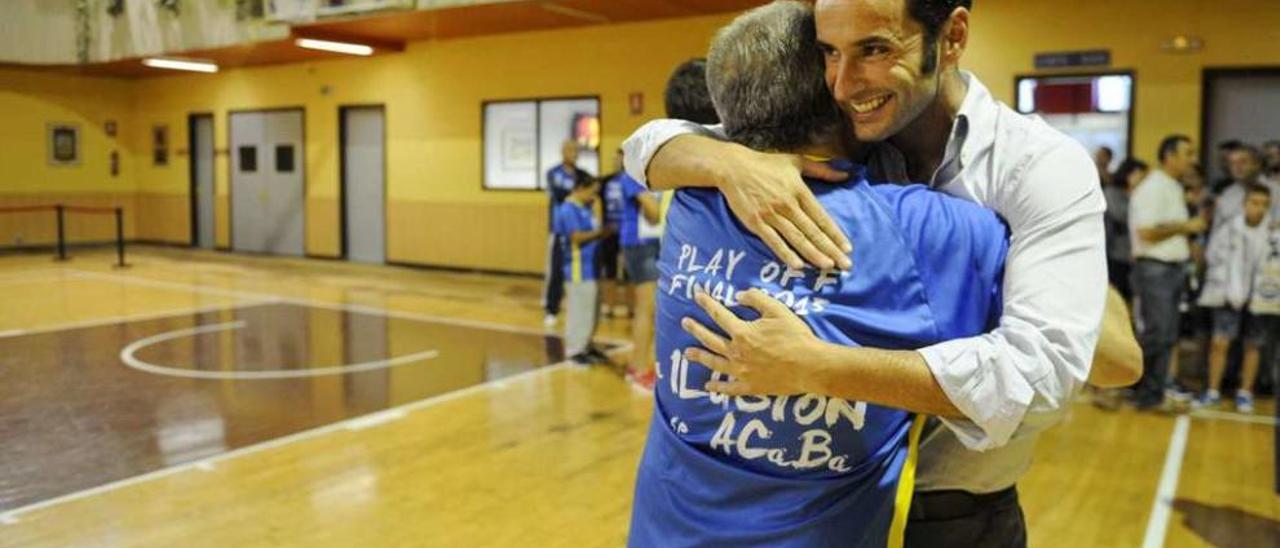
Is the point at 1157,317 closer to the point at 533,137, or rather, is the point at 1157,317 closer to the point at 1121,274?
the point at 1121,274

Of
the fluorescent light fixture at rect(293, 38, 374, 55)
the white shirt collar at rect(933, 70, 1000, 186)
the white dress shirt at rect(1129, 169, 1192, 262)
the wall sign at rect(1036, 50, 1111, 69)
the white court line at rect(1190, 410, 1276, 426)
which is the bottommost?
the white court line at rect(1190, 410, 1276, 426)

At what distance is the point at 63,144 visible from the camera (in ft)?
63.8

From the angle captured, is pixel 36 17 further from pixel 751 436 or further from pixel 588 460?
pixel 751 436

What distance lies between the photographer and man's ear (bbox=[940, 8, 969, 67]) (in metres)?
1.56

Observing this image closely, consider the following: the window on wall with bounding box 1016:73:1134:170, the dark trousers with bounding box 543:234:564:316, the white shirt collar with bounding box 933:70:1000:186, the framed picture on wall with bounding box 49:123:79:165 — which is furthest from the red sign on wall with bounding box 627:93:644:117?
the framed picture on wall with bounding box 49:123:79:165

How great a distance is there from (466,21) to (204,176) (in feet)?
28.7

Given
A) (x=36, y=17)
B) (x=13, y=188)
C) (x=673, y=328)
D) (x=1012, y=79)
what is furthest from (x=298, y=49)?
(x=673, y=328)

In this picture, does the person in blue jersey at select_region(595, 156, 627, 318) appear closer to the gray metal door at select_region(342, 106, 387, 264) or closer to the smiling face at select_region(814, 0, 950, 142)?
the gray metal door at select_region(342, 106, 387, 264)

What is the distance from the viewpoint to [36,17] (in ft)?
58.2

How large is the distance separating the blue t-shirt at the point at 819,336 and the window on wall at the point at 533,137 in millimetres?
11907

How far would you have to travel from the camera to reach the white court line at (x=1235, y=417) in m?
6.68

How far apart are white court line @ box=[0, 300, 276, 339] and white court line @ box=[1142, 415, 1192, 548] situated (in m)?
9.25

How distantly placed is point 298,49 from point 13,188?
7368 millimetres

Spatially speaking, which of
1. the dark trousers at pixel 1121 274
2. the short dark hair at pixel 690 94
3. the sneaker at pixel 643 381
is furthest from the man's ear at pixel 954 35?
the dark trousers at pixel 1121 274
